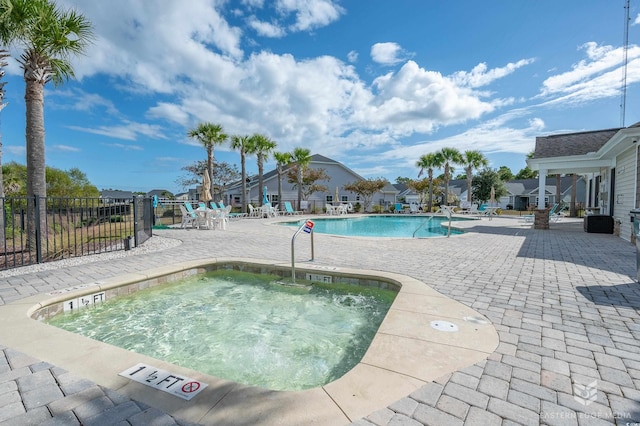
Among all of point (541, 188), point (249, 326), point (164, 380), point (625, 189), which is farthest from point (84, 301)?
point (541, 188)

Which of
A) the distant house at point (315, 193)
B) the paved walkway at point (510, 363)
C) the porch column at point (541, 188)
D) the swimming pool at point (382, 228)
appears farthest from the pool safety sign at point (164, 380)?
the distant house at point (315, 193)

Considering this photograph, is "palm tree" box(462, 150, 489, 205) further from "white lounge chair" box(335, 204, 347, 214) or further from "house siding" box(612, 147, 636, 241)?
"house siding" box(612, 147, 636, 241)

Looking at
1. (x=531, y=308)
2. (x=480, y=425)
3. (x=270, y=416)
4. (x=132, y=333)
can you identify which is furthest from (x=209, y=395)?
(x=531, y=308)

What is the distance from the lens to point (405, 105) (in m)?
21.1

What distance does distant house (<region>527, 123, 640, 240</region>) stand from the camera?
29.1ft

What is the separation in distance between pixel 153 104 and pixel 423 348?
78.9 feet

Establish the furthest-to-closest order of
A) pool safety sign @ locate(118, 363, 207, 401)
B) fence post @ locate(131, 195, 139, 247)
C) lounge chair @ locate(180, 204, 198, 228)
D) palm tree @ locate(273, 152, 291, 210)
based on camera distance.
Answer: palm tree @ locate(273, 152, 291, 210) → lounge chair @ locate(180, 204, 198, 228) → fence post @ locate(131, 195, 139, 247) → pool safety sign @ locate(118, 363, 207, 401)

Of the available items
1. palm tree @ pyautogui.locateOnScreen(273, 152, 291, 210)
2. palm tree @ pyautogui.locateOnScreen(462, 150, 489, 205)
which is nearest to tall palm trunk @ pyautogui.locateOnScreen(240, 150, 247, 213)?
palm tree @ pyautogui.locateOnScreen(273, 152, 291, 210)

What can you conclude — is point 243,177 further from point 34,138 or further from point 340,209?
point 34,138

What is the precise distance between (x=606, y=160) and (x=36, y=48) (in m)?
19.1

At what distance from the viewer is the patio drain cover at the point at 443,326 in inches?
106

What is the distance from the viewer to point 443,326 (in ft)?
9.01

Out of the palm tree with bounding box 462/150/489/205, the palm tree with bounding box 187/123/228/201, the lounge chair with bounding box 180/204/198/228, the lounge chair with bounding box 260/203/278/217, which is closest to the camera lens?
the lounge chair with bounding box 180/204/198/228

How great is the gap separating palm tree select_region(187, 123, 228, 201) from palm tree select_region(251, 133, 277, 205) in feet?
10.3
